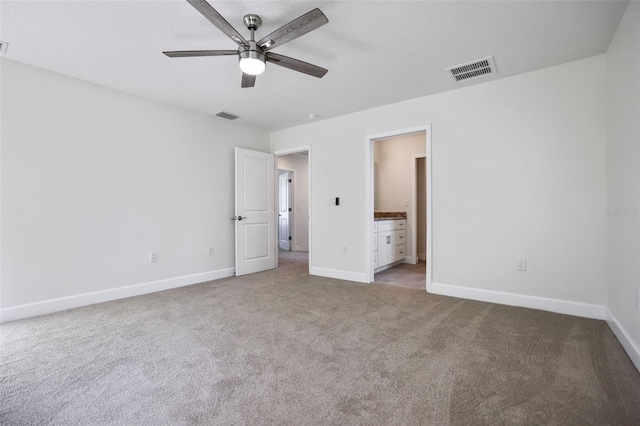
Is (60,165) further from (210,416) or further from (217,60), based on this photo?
(210,416)

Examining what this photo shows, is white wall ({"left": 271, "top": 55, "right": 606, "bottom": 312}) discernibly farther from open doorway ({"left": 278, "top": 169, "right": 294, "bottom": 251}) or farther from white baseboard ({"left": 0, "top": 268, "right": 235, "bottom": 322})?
open doorway ({"left": 278, "top": 169, "right": 294, "bottom": 251})

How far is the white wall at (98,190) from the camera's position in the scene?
270 cm

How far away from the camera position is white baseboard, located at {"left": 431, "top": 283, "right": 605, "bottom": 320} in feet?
8.50

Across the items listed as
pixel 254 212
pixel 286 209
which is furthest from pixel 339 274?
pixel 286 209

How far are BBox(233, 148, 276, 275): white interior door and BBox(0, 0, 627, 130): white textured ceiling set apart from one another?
145 centimetres

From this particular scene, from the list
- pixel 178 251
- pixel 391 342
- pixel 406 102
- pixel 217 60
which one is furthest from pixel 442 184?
pixel 178 251

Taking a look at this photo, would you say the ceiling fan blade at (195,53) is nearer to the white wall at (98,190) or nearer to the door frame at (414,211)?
the white wall at (98,190)

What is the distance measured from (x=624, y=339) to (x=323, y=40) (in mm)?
3094

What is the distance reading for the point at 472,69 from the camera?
2791 mm

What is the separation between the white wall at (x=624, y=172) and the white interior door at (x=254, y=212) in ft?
13.5

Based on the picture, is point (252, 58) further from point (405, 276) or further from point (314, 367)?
point (405, 276)

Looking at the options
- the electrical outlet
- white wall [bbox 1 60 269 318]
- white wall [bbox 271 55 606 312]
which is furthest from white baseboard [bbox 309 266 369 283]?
the electrical outlet

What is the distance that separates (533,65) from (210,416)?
3697 millimetres

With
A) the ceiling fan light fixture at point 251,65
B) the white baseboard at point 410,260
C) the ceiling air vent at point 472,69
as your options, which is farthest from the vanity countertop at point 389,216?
the ceiling fan light fixture at point 251,65
